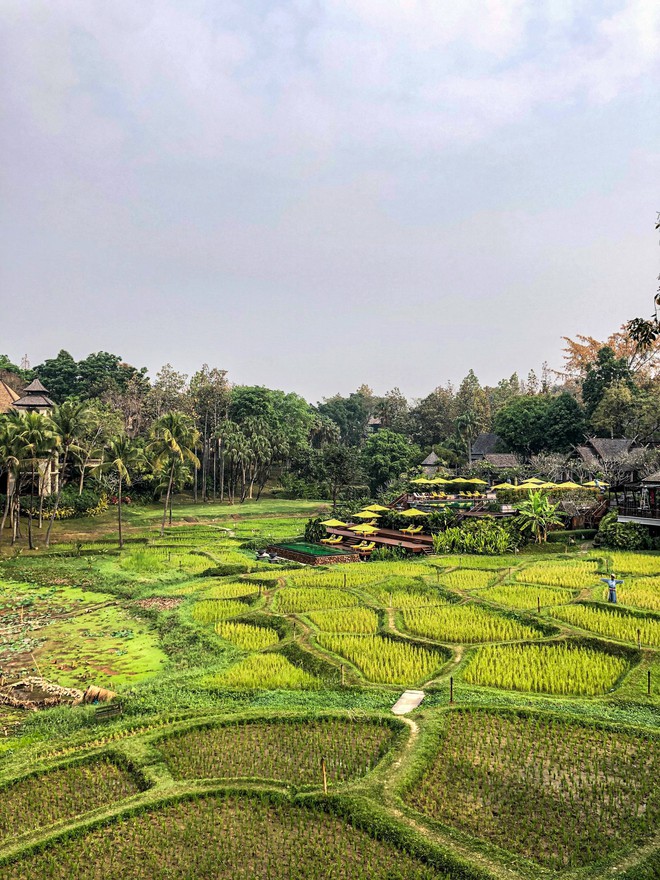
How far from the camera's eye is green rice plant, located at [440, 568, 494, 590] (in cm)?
2570

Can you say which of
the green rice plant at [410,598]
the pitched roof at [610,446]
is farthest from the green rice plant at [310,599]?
the pitched roof at [610,446]

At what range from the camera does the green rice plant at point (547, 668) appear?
15.0 meters

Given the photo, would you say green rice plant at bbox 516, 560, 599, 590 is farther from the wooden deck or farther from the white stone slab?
the white stone slab

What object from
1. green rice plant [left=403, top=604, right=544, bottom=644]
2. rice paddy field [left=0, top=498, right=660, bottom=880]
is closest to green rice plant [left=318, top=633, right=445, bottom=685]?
rice paddy field [left=0, top=498, right=660, bottom=880]

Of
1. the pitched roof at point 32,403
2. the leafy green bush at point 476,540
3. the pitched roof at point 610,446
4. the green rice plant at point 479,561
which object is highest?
the pitched roof at point 32,403

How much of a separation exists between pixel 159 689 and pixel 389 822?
789cm

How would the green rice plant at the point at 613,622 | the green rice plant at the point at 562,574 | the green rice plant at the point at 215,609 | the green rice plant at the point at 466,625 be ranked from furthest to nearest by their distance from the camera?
1. the green rice plant at the point at 562,574
2. the green rice plant at the point at 215,609
3. the green rice plant at the point at 466,625
4. the green rice plant at the point at 613,622

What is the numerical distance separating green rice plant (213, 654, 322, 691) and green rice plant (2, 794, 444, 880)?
5.19 meters

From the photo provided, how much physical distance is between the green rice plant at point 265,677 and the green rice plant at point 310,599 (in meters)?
5.30

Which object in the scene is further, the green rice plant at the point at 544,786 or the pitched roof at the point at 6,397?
the pitched roof at the point at 6,397

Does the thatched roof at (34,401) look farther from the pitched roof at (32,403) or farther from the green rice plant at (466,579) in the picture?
the green rice plant at (466,579)

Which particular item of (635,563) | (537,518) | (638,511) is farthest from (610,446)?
(635,563)

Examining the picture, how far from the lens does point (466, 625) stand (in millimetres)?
19859

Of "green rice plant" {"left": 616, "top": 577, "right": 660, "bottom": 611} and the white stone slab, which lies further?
"green rice plant" {"left": 616, "top": 577, "right": 660, "bottom": 611}
